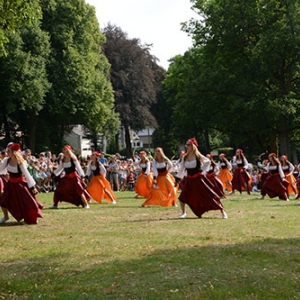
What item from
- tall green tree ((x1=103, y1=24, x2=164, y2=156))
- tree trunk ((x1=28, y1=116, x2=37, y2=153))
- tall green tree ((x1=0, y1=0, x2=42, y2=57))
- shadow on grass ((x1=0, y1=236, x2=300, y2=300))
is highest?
tall green tree ((x1=103, y1=24, x2=164, y2=156))

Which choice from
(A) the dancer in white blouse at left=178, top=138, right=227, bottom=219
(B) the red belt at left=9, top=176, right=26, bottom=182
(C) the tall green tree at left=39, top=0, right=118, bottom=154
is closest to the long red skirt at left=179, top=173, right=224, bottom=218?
(A) the dancer in white blouse at left=178, top=138, right=227, bottom=219

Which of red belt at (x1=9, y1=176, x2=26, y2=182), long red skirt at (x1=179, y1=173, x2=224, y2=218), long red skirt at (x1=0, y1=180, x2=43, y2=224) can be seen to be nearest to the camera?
long red skirt at (x1=0, y1=180, x2=43, y2=224)

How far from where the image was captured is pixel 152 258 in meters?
8.72

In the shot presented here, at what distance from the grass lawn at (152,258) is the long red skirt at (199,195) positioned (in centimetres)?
30

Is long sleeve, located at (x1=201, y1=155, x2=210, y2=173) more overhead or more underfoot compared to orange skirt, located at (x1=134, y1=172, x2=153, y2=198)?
more overhead

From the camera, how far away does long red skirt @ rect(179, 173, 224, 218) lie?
46.5ft

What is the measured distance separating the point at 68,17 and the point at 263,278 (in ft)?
122

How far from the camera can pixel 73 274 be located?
7730 millimetres

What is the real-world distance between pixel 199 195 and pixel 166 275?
22.0 ft

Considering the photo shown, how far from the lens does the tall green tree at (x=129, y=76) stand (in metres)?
54.1

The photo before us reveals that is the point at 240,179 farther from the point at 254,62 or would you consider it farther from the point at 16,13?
the point at 254,62

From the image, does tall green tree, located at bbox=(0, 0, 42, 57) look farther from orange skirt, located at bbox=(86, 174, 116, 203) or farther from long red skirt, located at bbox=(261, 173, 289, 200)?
long red skirt, located at bbox=(261, 173, 289, 200)

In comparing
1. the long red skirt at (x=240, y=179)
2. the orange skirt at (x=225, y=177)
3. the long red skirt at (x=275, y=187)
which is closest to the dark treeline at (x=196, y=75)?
the orange skirt at (x=225, y=177)

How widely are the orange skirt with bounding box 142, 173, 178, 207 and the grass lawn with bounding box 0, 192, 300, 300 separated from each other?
3113 millimetres
